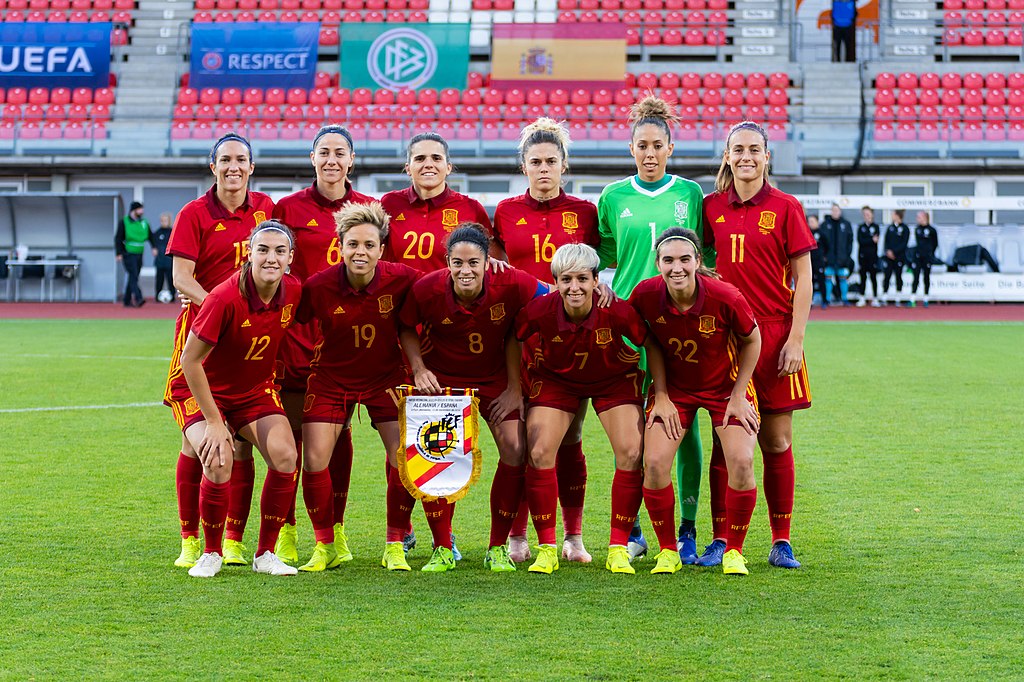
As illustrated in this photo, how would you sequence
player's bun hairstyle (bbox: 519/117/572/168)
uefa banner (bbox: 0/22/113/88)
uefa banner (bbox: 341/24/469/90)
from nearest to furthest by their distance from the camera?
1. player's bun hairstyle (bbox: 519/117/572/168)
2. uefa banner (bbox: 341/24/469/90)
3. uefa banner (bbox: 0/22/113/88)

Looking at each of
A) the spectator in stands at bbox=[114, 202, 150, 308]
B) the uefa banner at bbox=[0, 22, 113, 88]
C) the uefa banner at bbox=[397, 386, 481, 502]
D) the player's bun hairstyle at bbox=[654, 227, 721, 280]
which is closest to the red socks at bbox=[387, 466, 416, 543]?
the uefa banner at bbox=[397, 386, 481, 502]

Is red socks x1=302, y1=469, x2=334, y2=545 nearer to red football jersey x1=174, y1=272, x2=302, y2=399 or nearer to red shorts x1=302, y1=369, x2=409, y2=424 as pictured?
red shorts x1=302, y1=369, x2=409, y2=424

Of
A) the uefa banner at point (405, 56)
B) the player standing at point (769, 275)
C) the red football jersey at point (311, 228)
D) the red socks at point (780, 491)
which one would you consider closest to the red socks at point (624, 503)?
the player standing at point (769, 275)

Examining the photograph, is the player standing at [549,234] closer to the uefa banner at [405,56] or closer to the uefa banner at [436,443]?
the uefa banner at [436,443]

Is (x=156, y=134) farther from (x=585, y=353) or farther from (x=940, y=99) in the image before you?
(x=585, y=353)

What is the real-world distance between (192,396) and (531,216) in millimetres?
1522

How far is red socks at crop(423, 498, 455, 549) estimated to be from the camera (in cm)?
486

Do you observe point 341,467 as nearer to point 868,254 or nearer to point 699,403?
point 699,403

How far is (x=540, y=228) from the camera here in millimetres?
5223

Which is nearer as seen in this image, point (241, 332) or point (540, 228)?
point (241, 332)

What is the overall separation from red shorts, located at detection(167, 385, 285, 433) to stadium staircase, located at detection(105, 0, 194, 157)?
1936 centimetres

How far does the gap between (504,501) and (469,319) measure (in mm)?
716

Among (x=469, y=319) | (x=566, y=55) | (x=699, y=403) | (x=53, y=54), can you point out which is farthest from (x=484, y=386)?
(x=53, y=54)

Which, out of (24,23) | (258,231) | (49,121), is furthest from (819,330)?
(24,23)
